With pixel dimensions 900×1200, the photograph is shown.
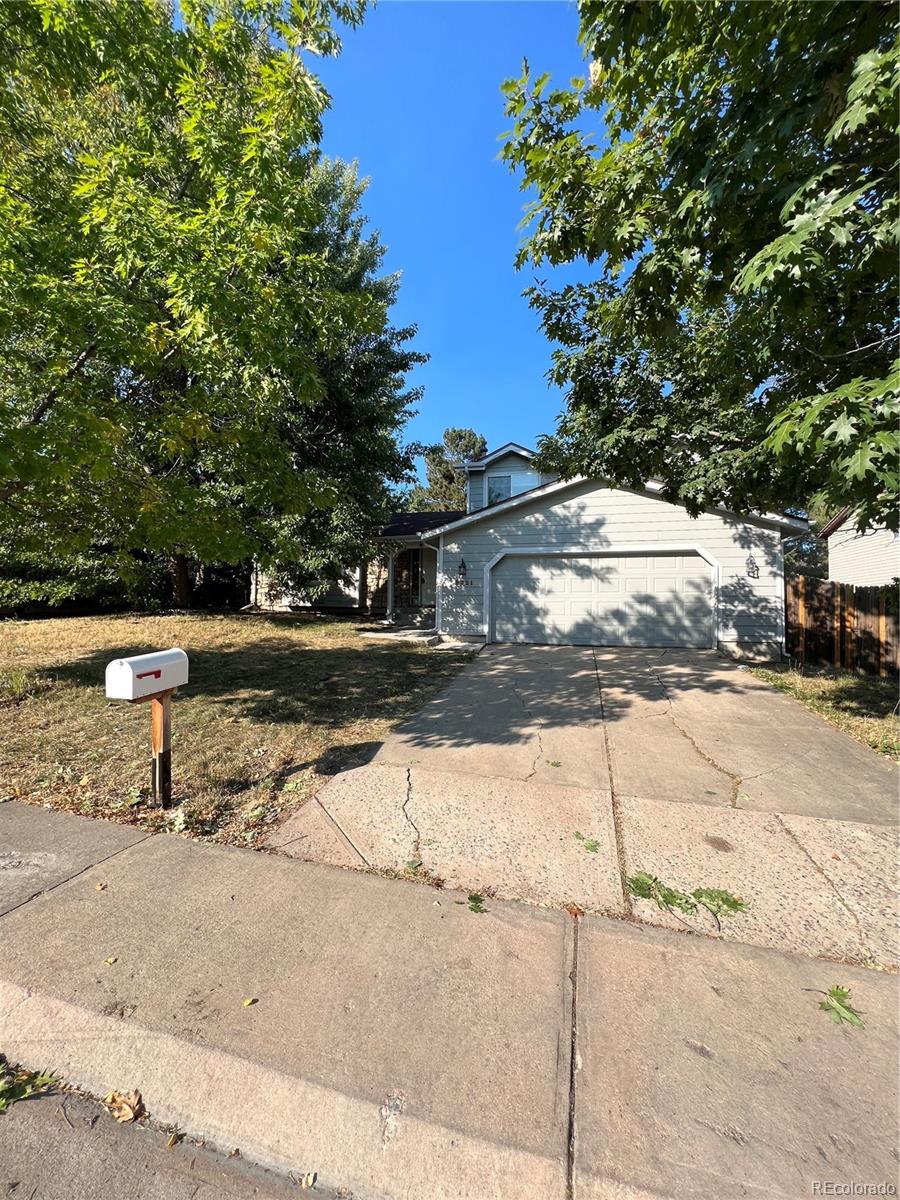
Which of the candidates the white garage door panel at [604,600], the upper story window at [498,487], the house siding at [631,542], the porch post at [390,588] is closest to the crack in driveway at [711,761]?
the white garage door panel at [604,600]

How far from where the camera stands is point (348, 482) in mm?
13555

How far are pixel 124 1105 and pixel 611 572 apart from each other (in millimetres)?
10551

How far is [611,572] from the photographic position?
1096 centimetres

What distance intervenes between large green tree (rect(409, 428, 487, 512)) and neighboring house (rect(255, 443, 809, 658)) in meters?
26.9

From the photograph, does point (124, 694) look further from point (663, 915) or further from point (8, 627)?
point (8, 627)

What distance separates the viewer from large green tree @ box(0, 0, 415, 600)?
4.31 meters

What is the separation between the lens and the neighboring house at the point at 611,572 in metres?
10.1

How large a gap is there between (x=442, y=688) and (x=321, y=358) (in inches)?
386

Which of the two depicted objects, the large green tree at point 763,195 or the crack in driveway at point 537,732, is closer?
the large green tree at point 763,195

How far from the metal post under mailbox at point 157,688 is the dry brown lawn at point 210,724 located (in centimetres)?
23

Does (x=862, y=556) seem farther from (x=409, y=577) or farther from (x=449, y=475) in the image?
(x=449, y=475)

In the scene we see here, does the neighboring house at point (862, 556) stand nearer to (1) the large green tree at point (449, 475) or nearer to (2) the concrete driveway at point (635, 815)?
(2) the concrete driveway at point (635, 815)

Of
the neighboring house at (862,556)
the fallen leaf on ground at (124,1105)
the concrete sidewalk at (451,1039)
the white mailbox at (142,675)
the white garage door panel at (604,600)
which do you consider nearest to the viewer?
the concrete sidewalk at (451,1039)

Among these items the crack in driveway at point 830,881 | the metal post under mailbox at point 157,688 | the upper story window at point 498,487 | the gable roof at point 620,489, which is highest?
the upper story window at point 498,487
